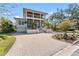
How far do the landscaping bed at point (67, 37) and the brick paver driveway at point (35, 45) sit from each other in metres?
0.06

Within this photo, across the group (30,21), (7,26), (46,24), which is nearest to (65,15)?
(46,24)

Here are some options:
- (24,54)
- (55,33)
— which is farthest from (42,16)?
(24,54)

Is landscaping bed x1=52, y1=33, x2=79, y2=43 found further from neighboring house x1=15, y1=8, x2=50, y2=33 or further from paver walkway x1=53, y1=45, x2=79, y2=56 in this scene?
neighboring house x1=15, y1=8, x2=50, y2=33

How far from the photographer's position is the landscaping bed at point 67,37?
456cm

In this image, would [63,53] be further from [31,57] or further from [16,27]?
[16,27]

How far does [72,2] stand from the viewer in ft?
14.3

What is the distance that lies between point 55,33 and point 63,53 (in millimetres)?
322

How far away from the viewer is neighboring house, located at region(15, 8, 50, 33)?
14.9 feet

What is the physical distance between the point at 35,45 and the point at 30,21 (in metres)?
0.36

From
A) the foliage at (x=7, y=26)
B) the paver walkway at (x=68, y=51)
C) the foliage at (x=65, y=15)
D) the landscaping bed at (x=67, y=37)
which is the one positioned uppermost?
the foliage at (x=65, y=15)

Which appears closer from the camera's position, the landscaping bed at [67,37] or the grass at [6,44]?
the grass at [6,44]

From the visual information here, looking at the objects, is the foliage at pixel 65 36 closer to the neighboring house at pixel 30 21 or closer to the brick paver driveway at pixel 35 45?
the brick paver driveway at pixel 35 45

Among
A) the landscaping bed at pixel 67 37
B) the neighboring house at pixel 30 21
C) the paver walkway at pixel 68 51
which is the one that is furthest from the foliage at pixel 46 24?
the paver walkway at pixel 68 51

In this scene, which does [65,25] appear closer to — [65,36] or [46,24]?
[65,36]
